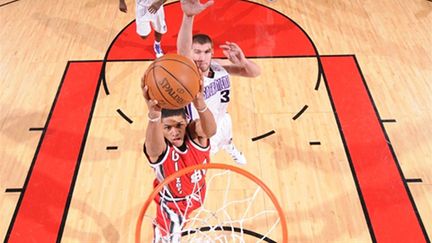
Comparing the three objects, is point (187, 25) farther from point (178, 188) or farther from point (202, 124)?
point (178, 188)

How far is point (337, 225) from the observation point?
4.19 metres

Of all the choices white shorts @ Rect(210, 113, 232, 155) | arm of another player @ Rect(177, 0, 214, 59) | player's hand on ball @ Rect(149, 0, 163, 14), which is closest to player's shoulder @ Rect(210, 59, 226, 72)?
arm of another player @ Rect(177, 0, 214, 59)

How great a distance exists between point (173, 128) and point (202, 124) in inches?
11.1

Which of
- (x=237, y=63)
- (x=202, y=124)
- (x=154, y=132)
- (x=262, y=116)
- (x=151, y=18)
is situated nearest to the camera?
(x=154, y=132)

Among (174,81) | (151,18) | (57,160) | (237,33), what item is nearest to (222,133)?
(174,81)

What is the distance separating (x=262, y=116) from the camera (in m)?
5.22

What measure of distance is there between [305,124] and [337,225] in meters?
1.28

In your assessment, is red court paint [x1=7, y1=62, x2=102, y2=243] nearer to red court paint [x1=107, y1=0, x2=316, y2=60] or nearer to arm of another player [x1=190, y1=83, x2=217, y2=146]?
red court paint [x1=107, y1=0, x2=316, y2=60]

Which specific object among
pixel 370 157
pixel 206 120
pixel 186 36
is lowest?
pixel 370 157

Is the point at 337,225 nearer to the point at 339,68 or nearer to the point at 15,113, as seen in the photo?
the point at 339,68

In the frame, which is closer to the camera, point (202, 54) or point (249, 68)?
point (202, 54)

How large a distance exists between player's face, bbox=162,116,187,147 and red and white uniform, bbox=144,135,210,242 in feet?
0.17

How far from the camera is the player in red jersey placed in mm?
2994

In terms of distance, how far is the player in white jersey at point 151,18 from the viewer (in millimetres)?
5544
